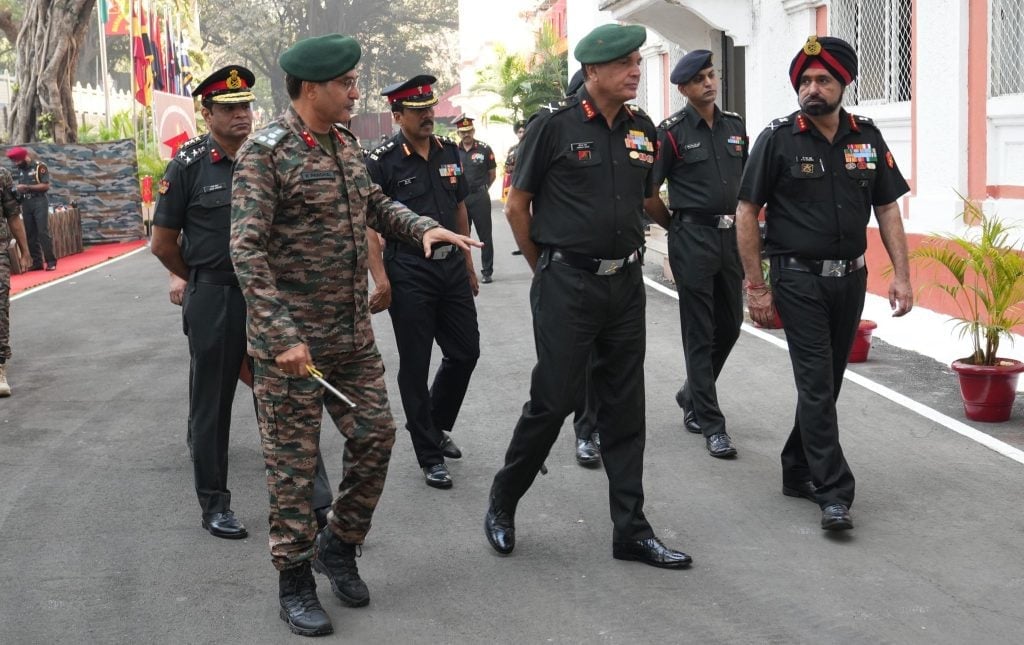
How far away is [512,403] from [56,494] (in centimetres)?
308

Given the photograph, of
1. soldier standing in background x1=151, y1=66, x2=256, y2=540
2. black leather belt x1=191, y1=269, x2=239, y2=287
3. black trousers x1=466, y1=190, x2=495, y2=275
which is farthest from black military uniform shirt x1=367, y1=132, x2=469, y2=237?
black trousers x1=466, y1=190, x2=495, y2=275

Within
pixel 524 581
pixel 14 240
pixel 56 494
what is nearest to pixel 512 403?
pixel 56 494

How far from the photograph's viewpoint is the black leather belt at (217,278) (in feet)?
19.4

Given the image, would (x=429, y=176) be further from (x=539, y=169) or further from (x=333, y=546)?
(x=333, y=546)

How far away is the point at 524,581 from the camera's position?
5137 mm

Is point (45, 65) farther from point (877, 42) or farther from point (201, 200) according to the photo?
point (201, 200)

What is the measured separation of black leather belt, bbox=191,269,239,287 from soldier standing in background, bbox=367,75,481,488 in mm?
1064

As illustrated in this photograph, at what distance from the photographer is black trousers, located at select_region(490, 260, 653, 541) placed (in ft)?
17.3

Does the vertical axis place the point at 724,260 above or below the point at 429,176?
below

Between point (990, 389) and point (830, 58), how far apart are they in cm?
275

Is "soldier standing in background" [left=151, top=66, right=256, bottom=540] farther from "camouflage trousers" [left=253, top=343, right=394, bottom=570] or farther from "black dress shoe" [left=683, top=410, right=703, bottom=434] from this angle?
"black dress shoe" [left=683, top=410, right=703, bottom=434]

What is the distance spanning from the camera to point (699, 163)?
290 inches

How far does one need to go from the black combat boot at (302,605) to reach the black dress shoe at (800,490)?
2.46m

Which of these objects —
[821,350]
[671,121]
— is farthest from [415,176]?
[821,350]
